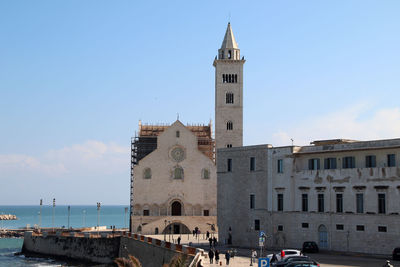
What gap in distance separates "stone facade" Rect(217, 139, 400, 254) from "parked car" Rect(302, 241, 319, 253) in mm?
1491

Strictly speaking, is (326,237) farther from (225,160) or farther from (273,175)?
(225,160)

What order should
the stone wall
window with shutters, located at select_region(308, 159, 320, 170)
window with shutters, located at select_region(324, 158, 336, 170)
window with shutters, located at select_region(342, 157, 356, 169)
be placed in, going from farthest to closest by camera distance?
the stone wall < window with shutters, located at select_region(308, 159, 320, 170) < window with shutters, located at select_region(324, 158, 336, 170) < window with shutters, located at select_region(342, 157, 356, 169)

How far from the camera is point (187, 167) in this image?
275 feet

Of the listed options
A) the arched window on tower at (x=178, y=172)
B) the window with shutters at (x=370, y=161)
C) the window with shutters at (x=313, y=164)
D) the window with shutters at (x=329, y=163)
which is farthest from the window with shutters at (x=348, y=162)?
the arched window on tower at (x=178, y=172)

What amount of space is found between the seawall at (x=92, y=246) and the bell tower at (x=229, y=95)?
74.2ft

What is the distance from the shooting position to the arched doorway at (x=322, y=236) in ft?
167

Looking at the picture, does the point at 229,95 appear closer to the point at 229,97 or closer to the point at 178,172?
the point at 229,97

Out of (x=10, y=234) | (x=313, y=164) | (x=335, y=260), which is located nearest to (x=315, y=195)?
(x=313, y=164)

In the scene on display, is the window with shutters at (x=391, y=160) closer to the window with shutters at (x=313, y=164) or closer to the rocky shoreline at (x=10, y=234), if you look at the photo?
the window with shutters at (x=313, y=164)

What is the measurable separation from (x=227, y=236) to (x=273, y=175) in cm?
842

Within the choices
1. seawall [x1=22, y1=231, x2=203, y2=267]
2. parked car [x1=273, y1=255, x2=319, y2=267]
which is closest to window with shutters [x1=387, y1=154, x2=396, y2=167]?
parked car [x1=273, y1=255, x2=319, y2=267]

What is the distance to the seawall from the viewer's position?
5562 centimetres

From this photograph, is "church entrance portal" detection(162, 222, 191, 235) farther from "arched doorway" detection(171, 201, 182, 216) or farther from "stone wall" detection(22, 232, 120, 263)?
"stone wall" detection(22, 232, 120, 263)

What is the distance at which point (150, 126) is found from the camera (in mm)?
95688
